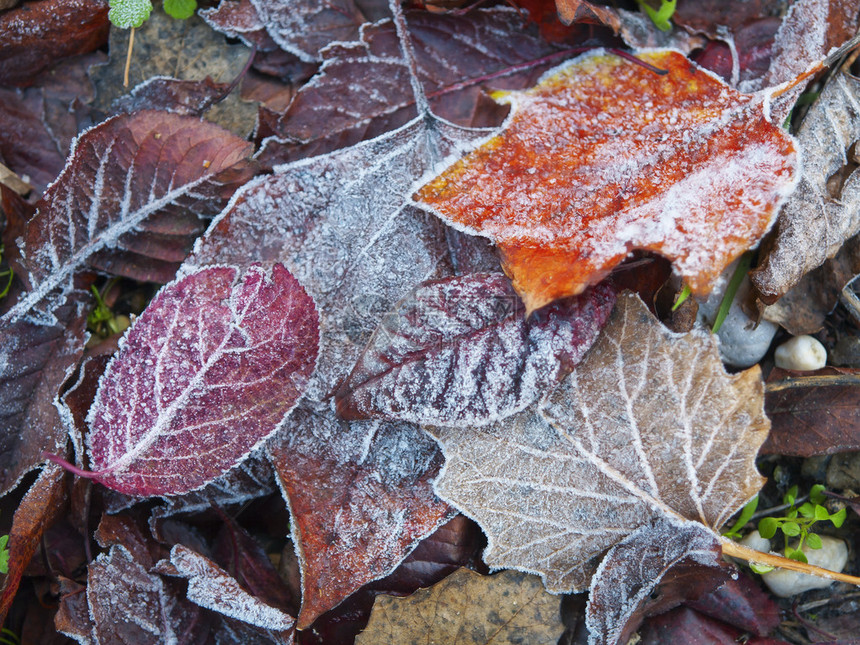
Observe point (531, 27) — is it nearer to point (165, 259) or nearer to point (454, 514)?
point (165, 259)

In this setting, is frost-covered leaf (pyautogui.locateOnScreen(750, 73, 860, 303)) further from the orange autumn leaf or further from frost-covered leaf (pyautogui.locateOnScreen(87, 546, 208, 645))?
frost-covered leaf (pyautogui.locateOnScreen(87, 546, 208, 645))

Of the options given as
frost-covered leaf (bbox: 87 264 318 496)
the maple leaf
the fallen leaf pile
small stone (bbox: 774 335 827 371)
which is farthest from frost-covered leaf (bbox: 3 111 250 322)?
small stone (bbox: 774 335 827 371)

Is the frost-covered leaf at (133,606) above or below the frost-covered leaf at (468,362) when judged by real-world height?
below

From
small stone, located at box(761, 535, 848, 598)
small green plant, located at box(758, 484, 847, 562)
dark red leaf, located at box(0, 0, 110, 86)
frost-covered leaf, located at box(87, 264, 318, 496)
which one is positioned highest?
dark red leaf, located at box(0, 0, 110, 86)

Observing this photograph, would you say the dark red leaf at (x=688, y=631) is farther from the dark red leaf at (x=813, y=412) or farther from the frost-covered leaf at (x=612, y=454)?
the dark red leaf at (x=813, y=412)

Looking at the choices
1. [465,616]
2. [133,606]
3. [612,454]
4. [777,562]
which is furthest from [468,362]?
[133,606]

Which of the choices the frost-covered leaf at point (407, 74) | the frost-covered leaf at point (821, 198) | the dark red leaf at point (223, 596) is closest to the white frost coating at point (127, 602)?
the dark red leaf at point (223, 596)
